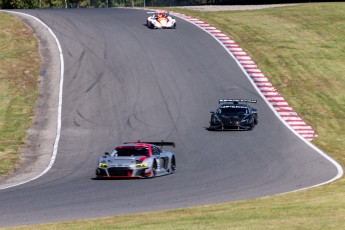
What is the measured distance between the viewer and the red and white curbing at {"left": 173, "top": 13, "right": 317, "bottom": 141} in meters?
41.5

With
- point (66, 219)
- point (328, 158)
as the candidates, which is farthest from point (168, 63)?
point (66, 219)

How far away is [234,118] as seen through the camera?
40.1 meters

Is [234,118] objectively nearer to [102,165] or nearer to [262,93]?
[262,93]

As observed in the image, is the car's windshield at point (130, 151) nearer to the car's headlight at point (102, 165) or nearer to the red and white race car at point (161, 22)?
the car's headlight at point (102, 165)

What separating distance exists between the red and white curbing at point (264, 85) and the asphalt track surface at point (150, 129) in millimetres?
679

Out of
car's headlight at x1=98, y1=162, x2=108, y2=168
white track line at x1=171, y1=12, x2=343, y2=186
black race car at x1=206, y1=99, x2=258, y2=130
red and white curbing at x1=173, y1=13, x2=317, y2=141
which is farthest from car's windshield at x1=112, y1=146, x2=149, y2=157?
red and white curbing at x1=173, y1=13, x2=317, y2=141

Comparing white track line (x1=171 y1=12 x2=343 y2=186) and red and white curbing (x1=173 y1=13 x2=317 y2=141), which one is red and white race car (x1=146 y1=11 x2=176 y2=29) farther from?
red and white curbing (x1=173 y1=13 x2=317 y2=141)

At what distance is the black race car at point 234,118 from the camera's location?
39844mm

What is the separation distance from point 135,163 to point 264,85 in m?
22.4

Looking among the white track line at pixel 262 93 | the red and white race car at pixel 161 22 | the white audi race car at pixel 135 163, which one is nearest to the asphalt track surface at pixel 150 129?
the white track line at pixel 262 93

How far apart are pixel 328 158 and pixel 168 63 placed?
2125cm

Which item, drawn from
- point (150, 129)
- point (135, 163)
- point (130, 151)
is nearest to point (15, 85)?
point (150, 129)

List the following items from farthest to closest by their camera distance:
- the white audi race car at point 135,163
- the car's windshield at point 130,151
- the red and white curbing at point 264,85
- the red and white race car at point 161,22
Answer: the red and white race car at point 161,22 < the red and white curbing at point 264,85 < the car's windshield at point 130,151 < the white audi race car at point 135,163

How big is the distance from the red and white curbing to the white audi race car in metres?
11.5
